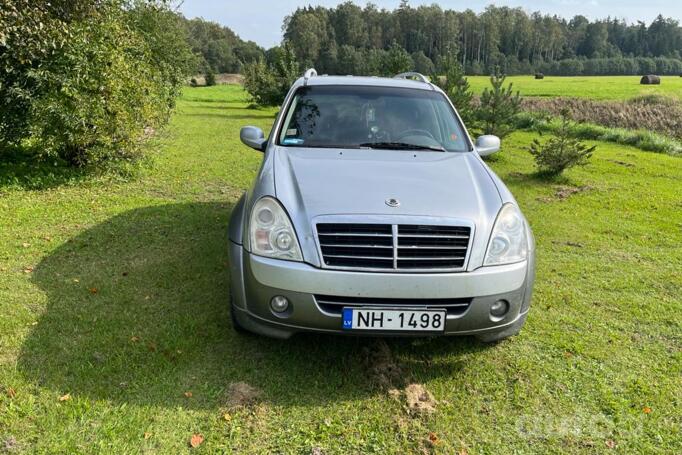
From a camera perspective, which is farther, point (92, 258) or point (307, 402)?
point (92, 258)

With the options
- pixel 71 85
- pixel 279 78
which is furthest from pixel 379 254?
pixel 279 78

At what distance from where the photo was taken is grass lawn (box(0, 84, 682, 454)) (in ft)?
8.26

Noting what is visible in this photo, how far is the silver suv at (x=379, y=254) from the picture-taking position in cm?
266

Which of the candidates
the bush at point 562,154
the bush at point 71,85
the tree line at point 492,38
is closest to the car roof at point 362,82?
the bush at point 71,85

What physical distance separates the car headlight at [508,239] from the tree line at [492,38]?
7611 centimetres

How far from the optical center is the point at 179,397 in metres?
2.74

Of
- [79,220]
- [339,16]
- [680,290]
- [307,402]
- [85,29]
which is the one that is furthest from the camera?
[339,16]

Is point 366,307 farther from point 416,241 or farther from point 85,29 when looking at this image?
point 85,29

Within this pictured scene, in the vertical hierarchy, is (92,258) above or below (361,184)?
below

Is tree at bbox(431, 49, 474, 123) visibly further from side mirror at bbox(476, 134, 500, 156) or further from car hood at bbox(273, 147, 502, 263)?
car hood at bbox(273, 147, 502, 263)

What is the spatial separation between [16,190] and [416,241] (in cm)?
655

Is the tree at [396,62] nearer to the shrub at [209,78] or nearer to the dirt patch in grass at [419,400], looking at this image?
the dirt patch in grass at [419,400]

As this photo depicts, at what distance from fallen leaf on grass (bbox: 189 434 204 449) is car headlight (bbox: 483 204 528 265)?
175 cm

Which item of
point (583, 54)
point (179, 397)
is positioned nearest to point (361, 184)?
point (179, 397)
